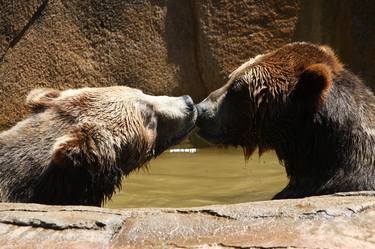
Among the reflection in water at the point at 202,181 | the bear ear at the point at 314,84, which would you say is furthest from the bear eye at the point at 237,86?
the reflection in water at the point at 202,181

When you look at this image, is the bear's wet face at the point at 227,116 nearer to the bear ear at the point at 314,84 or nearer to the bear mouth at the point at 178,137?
the bear mouth at the point at 178,137

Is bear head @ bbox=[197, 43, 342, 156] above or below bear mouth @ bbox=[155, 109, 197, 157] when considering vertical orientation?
above

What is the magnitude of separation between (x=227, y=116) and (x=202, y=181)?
2773mm

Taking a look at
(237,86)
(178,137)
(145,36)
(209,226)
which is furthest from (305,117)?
(145,36)

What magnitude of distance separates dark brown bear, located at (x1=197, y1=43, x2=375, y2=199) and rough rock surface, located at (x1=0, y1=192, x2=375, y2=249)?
3.56 feet

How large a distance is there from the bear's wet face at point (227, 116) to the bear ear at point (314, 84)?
48 centimetres

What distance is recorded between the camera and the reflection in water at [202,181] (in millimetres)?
7984

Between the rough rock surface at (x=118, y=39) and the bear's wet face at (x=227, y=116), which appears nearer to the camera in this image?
the bear's wet face at (x=227, y=116)

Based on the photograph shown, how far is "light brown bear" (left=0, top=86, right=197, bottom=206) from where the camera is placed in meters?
5.52

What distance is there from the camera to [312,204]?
13.9 ft

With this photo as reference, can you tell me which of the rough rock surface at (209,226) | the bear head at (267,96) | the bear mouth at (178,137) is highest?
the bear head at (267,96)

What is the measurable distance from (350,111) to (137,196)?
3254mm

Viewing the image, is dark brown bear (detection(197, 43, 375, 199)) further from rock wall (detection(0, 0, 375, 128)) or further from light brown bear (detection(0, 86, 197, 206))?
rock wall (detection(0, 0, 375, 128))

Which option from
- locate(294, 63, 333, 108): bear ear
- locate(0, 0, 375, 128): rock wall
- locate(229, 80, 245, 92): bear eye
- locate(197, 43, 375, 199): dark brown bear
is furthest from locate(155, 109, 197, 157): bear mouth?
locate(0, 0, 375, 128): rock wall
